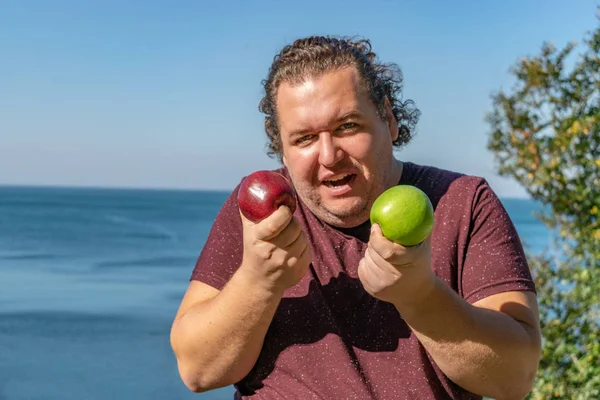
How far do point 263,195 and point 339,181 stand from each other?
0.31m

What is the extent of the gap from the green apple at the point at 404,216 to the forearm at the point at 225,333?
0.40 meters

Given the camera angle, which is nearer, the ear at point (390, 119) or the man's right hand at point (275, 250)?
the man's right hand at point (275, 250)

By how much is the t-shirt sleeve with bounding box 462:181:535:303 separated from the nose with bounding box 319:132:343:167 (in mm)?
493

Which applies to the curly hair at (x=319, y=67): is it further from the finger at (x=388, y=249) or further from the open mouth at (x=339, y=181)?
the finger at (x=388, y=249)

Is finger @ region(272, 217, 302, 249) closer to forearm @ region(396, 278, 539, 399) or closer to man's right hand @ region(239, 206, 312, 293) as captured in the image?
man's right hand @ region(239, 206, 312, 293)

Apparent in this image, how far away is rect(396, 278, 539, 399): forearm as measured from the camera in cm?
207

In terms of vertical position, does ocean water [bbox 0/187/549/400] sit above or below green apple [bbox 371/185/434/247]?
below

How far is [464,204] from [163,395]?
6.56 meters

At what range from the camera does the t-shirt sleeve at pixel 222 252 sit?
8.13ft

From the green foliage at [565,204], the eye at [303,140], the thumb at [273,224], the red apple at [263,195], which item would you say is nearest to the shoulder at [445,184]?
the eye at [303,140]

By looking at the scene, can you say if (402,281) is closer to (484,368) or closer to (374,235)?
(374,235)

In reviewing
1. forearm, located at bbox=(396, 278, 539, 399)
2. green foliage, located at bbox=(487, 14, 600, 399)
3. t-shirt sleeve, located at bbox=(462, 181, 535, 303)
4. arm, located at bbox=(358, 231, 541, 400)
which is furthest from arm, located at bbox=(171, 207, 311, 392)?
green foliage, located at bbox=(487, 14, 600, 399)

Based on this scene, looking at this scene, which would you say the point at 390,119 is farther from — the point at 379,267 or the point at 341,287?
the point at 379,267

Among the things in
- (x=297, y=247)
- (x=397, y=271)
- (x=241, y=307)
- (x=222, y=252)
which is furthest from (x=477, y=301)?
(x=222, y=252)
